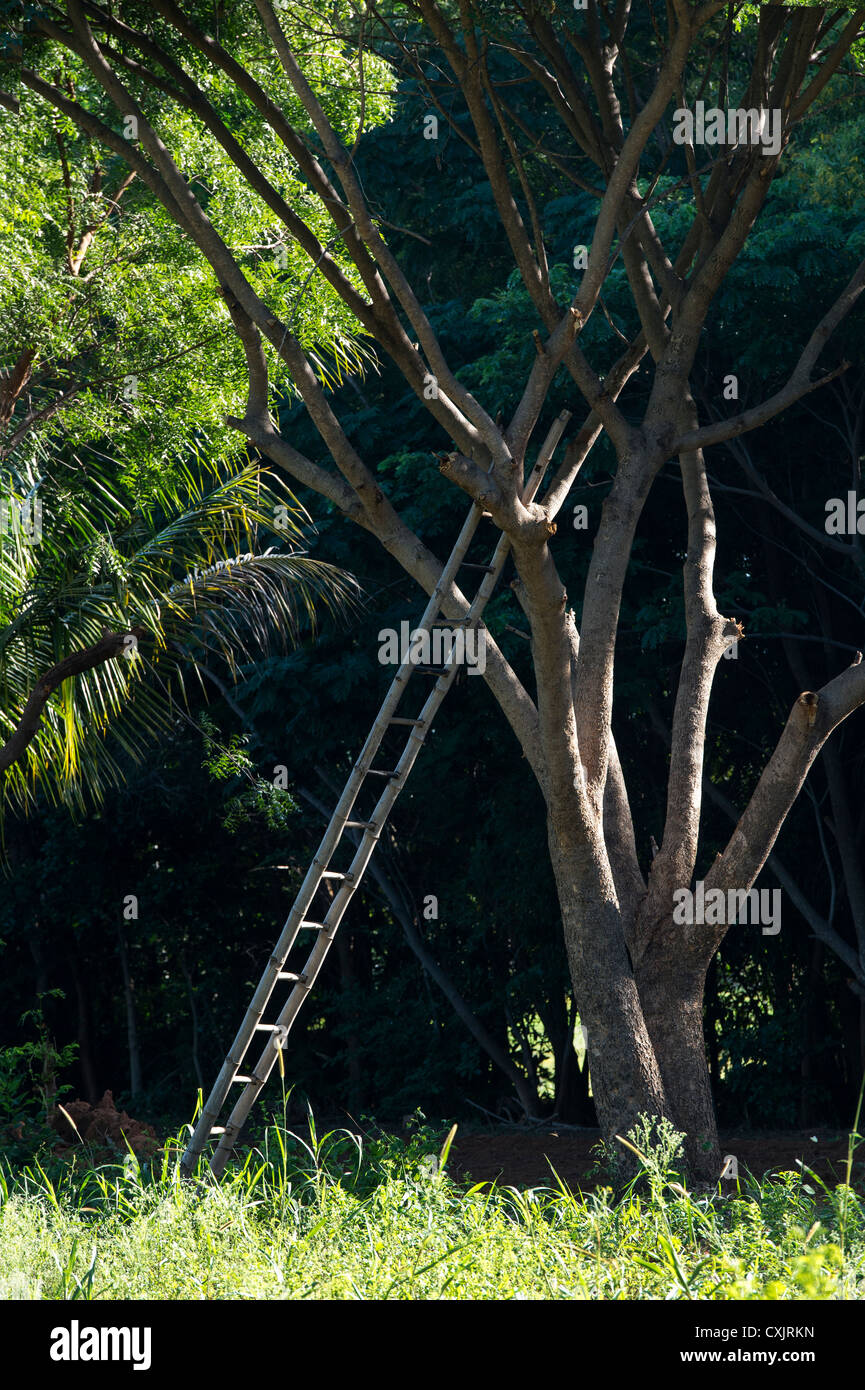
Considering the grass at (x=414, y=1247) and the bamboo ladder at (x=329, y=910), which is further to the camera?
the bamboo ladder at (x=329, y=910)

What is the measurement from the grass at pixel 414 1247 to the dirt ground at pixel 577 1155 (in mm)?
1712

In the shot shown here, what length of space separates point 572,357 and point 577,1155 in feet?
16.5

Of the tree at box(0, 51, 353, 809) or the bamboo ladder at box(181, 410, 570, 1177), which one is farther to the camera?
the tree at box(0, 51, 353, 809)

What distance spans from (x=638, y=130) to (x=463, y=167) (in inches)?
209

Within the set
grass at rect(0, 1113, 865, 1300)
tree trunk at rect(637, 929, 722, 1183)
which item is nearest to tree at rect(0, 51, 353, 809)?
grass at rect(0, 1113, 865, 1300)

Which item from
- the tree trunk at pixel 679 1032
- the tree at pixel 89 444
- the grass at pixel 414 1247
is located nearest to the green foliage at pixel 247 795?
the tree at pixel 89 444

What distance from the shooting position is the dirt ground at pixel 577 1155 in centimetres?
698

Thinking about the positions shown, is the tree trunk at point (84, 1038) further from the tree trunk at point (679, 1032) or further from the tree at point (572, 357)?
the tree trunk at point (679, 1032)

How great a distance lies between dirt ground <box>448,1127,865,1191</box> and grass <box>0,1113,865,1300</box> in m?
1.71

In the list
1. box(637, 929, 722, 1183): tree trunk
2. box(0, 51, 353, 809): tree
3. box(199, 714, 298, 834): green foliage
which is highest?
box(0, 51, 353, 809): tree

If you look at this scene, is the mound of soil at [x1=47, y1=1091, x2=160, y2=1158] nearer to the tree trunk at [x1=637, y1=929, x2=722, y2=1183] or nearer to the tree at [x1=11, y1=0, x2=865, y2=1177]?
the tree trunk at [x1=637, y1=929, x2=722, y2=1183]

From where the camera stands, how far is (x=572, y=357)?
6973 millimetres

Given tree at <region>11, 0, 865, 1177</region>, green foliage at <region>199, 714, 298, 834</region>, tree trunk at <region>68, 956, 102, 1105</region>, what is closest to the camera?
tree at <region>11, 0, 865, 1177</region>

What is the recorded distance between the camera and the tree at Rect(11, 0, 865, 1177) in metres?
6.00
